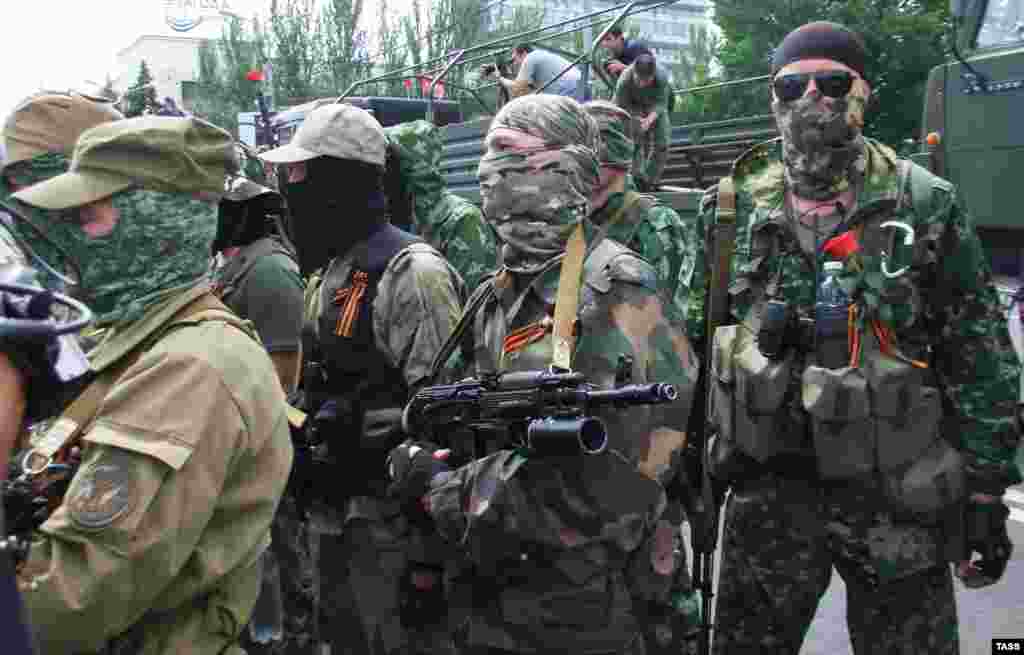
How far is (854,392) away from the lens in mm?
2979

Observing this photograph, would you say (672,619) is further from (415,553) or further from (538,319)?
(538,319)

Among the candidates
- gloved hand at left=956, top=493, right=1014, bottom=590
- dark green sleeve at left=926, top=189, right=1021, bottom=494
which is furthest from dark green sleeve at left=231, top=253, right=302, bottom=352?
gloved hand at left=956, top=493, right=1014, bottom=590

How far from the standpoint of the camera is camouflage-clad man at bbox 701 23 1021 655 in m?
3.01

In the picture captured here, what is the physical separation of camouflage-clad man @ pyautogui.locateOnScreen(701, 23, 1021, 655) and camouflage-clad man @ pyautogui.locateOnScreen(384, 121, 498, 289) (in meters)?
2.72

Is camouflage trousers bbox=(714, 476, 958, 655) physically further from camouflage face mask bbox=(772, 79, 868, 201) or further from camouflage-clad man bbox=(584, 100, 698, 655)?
camouflage-clad man bbox=(584, 100, 698, 655)

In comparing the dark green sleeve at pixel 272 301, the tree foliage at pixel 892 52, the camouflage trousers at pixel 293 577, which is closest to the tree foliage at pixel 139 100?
the dark green sleeve at pixel 272 301

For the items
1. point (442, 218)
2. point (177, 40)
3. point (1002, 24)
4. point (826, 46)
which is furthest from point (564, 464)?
point (177, 40)

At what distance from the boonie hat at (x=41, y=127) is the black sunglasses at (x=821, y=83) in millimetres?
2306

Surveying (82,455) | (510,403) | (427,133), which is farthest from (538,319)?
(427,133)

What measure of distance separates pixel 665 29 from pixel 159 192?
103m

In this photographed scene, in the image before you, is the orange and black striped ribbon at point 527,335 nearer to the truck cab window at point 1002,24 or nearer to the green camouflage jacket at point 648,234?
the green camouflage jacket at point 648,234

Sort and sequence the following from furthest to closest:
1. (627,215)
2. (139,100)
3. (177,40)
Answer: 1. (177,40)
2. (139,100)
3. (627,215)

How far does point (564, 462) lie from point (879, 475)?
3.31ft

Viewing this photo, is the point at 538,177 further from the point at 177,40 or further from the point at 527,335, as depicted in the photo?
the point at 177,40
